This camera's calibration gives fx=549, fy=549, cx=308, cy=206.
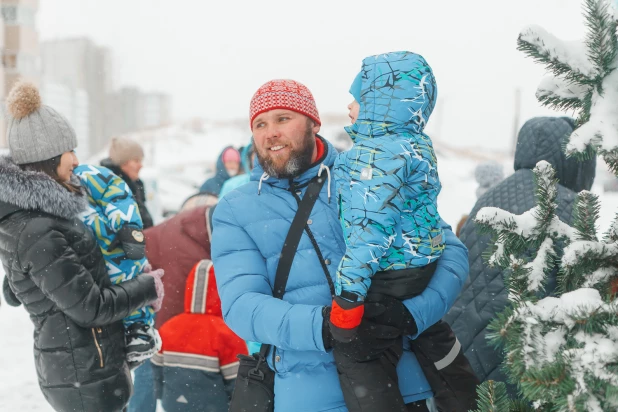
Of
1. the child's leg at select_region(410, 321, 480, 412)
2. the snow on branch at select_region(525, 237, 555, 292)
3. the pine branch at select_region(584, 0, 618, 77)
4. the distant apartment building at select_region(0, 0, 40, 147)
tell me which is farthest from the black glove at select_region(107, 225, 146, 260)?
the distant apartment building at select_region(0, 0, 40, 147)

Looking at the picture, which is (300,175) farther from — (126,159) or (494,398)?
(126,159)

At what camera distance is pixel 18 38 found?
32625mm

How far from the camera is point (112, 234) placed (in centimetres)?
290

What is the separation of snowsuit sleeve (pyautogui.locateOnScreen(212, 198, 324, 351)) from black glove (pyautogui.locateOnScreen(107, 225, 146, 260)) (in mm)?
992

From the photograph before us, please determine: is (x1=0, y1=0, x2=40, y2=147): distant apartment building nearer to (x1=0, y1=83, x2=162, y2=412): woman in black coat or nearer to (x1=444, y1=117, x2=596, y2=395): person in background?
(x1=0, y1=83, x2=162, y2=412): woman in black coat

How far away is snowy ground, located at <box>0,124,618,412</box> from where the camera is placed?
5156 mm

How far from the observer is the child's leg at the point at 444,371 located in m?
1.99

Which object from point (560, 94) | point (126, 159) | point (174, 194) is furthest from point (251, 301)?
point (174, 194)

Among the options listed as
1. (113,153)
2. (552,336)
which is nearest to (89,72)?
(113,153)

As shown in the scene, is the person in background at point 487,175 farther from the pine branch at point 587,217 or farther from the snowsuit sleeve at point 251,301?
the pine branch at point 587,217

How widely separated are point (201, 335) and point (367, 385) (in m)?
1.73

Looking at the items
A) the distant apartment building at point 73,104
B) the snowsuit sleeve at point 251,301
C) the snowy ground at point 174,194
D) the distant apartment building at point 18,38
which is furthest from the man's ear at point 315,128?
the distant apartment building at point 73,104

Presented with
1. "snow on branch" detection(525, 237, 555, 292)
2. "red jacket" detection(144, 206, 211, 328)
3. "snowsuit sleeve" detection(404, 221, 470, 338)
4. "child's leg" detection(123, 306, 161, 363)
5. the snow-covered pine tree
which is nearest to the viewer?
the snow-covered pine tree

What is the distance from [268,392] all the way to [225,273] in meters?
0.46
